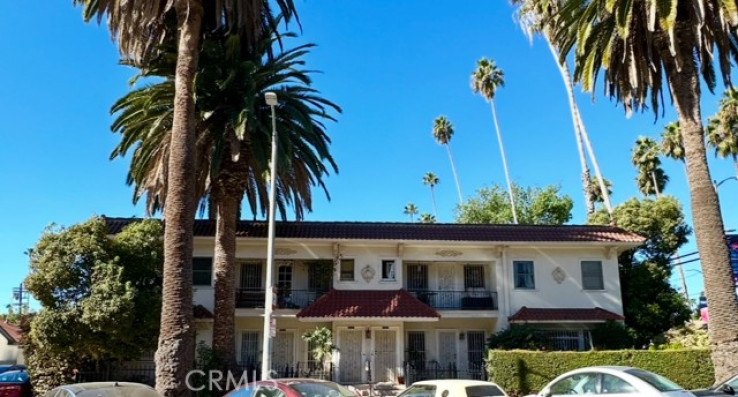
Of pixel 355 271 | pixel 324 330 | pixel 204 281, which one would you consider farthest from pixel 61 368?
pixel 355 271

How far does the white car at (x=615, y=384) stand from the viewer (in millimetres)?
10836

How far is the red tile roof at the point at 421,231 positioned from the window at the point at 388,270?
138cm

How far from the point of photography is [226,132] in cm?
2203

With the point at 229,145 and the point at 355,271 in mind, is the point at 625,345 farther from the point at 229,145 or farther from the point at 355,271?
the point at 229,145

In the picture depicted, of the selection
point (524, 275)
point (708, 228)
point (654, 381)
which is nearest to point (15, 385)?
point (654, 381)

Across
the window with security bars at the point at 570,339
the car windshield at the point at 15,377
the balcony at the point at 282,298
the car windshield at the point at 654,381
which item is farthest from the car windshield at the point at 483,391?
the car windshield at the point at 15,377

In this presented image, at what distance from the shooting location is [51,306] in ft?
67.1

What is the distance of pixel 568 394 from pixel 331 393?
17.2ft

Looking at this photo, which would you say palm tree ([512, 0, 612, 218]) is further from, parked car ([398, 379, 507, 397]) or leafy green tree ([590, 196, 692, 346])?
parked car ([398, 379, 507, 397])

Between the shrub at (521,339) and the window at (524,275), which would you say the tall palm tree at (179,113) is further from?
the window at (524,275)

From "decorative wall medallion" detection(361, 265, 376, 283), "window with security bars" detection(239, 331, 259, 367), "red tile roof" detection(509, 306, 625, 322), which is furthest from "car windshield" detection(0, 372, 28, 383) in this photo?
"red tile roof" detection(509, 306, 625, 322)

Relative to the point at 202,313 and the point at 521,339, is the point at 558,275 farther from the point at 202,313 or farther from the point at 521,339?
the point at 202,313

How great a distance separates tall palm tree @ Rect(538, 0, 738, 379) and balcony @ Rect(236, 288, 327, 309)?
15.3 metres

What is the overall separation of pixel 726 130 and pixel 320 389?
42.6 meters
